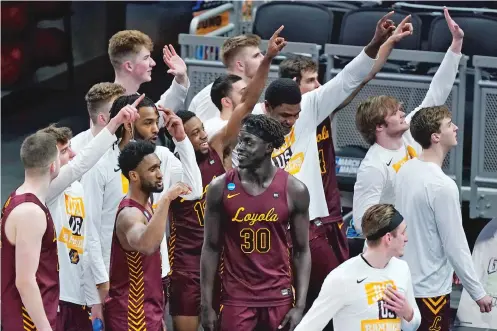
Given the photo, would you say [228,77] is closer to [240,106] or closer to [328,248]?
[240,106]

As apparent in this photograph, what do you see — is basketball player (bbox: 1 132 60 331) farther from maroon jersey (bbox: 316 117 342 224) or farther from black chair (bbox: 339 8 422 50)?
black chair (bbox: 339 8 422 50)

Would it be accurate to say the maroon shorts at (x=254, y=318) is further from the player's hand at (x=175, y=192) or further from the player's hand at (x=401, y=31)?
the player's hand at (x=401, y=31)

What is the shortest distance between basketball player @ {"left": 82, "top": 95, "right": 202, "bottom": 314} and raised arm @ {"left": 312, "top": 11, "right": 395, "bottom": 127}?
0.94 meters

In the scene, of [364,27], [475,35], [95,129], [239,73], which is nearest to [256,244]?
[95,129]

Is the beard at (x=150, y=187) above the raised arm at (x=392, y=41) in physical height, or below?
below

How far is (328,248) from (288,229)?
1.06 meters

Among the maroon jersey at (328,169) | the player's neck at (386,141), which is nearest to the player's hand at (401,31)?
the player's neck at (386,141)

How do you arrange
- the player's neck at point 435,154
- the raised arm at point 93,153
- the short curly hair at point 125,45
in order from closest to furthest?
the raised arm at point 93,153 < the player's neck at point 435,154 < the short curly hair at point 125,45

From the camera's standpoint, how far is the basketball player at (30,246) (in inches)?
275

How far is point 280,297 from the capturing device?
7.24 m

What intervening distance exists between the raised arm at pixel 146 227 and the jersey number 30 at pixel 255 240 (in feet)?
1.36

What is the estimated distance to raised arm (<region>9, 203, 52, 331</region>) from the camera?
696 centimetres

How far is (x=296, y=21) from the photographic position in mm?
12156

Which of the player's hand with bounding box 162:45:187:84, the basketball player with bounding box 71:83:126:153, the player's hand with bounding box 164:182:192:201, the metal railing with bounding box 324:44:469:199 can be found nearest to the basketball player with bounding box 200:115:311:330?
the player's hand with bounding box 164:182:192:201
